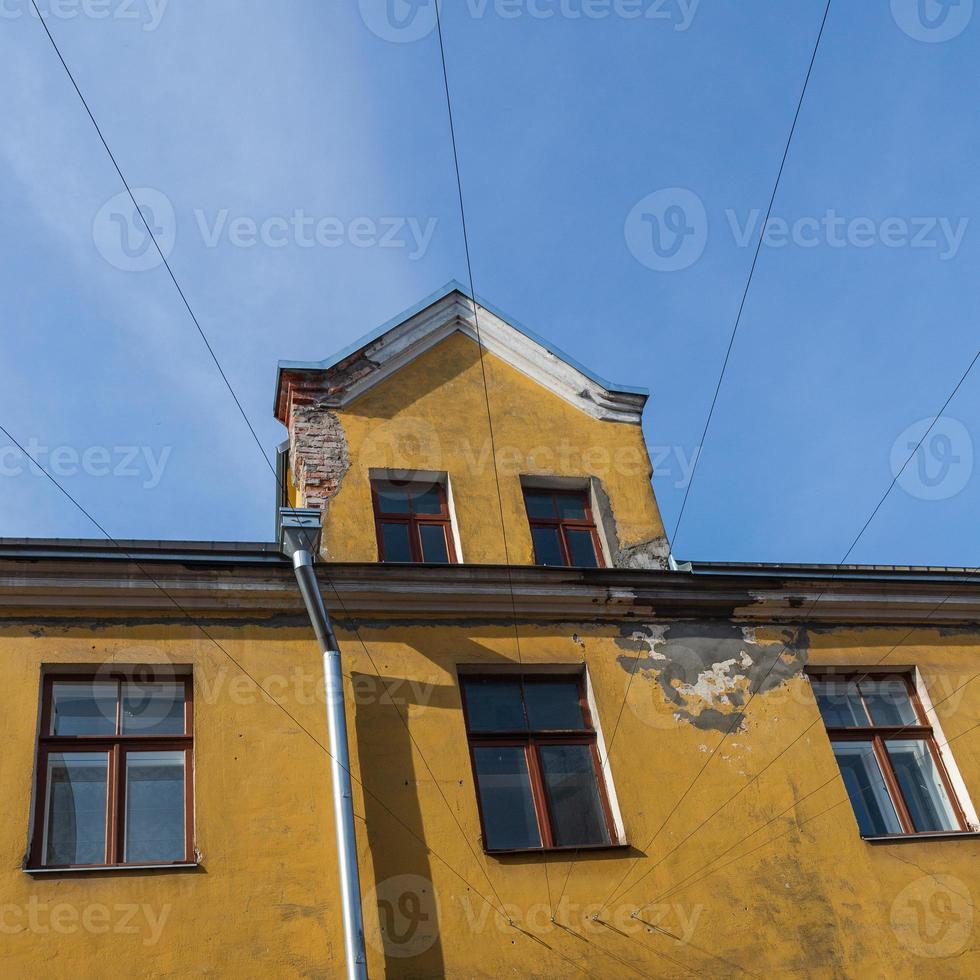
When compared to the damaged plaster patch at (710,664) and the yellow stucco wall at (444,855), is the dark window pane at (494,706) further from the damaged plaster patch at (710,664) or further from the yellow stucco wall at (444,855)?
the damaged plaster patch at (710,664)

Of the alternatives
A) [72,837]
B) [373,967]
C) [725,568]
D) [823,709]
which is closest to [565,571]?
[725,568]

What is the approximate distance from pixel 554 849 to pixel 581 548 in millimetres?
3619

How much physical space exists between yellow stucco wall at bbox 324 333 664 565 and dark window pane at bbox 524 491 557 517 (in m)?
0.26

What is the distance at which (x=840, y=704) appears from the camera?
39.0 feet

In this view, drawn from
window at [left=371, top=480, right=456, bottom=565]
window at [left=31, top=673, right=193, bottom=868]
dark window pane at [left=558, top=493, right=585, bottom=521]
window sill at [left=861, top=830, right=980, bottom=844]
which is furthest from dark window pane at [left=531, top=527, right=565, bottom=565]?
window sill at [left=861, top=830, right=980, bottom=844]

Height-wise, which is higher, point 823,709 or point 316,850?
point 823,709

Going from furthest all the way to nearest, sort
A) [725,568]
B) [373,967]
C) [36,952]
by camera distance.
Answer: [725,568] < [373,967] < [36,952]

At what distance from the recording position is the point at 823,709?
464 inches

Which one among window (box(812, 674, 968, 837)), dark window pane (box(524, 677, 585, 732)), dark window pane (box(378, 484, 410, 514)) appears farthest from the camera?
dark window pane (box(378, 484, 410, 514))

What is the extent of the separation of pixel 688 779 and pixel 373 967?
3425 mm

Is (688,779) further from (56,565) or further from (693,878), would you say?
(56,565)
